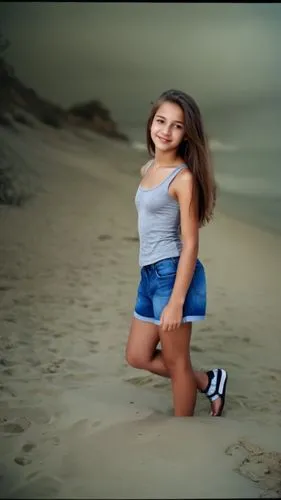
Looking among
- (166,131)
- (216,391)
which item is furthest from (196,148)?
(216,391)

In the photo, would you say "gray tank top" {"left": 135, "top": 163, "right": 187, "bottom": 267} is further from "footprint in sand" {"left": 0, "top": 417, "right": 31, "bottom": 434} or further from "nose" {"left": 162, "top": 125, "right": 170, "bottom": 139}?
"footprint in sand" {"left": 0, "top": 417, "right": 31, "bottom": 434}

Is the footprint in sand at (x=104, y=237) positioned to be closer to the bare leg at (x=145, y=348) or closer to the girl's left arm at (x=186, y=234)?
the bare leg at (x=145, y=348)

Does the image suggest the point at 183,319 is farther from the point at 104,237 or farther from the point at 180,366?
the point at 104,237

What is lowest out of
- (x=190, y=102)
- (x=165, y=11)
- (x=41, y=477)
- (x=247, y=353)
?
(x=41, y=477)

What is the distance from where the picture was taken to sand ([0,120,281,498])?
2.20 m

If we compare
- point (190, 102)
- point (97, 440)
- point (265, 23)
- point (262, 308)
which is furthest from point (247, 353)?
point (265, 23)

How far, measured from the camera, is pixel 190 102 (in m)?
2.43

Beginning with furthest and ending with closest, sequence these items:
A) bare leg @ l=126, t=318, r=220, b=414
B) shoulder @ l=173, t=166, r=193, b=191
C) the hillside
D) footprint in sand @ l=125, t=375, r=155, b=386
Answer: the hillside < footprint in sand @ l=125, t=375, r=155, b=386 < bare leg @ l=126, t=318, r=220, b=414 < shoulder @ l=173, t=166, r=193, b=191

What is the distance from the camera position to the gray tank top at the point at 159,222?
2.43 metres

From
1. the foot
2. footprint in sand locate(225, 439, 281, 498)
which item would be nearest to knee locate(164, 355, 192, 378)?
the foot

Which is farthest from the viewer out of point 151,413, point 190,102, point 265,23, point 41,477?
point 265,23

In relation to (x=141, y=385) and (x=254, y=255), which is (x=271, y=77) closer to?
(x=254, y=255)

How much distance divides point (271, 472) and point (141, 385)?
3.58 feet

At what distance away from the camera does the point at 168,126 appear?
2418 mm
